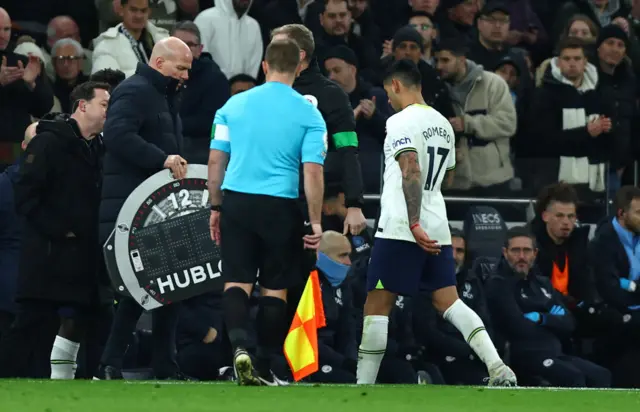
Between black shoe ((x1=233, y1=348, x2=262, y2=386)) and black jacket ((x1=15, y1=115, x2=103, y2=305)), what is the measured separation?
2.12 meters

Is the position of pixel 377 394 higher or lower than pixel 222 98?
lower

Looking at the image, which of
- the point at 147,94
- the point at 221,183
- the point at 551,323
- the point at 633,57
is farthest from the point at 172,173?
the point at 633,57

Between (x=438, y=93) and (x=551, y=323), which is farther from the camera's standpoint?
(x=438, y=93)

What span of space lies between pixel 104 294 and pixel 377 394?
302 centimetres

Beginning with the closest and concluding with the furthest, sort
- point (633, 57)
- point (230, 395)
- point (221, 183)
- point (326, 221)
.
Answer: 1. point (230, 395)
2. point (221, 183)
3. point (326, 221)
4. point (633, 57)

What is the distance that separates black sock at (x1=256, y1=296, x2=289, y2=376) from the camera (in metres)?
9.43

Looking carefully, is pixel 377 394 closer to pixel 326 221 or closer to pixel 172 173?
pixel 172 173

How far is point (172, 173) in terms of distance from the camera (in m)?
10.9

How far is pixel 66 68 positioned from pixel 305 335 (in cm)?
480

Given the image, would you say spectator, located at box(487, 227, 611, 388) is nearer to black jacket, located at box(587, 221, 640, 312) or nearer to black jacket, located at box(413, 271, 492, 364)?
black jacket, located at box(413, 271, 492, 364)

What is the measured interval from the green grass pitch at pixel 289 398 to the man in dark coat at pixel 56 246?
4.05 ft

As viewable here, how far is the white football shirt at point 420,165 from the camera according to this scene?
33.2ft

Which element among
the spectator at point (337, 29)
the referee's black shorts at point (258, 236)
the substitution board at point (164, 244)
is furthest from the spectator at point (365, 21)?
the referee's black shorts at point (258, 236)

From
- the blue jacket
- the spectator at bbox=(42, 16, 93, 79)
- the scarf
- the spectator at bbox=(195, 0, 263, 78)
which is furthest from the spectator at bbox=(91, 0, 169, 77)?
the scarf
